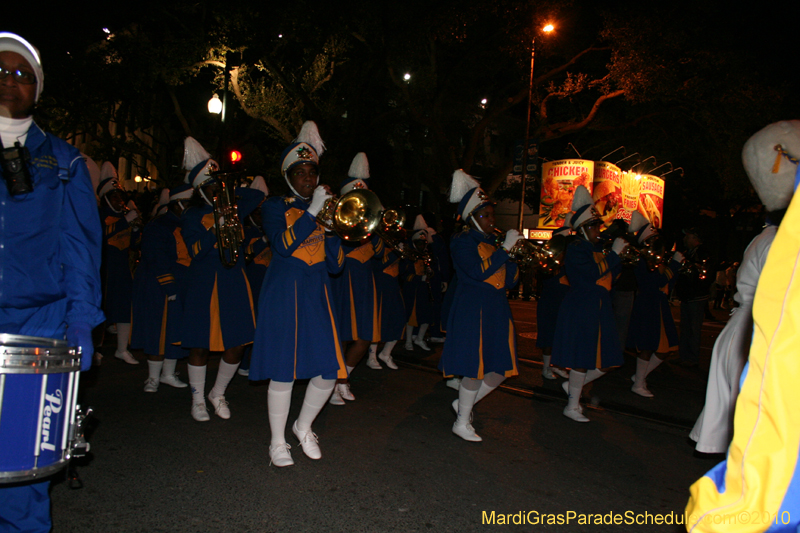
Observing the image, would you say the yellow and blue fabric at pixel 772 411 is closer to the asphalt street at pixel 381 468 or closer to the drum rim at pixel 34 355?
the drum rim at pixel 34 355

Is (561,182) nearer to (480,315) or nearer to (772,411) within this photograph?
(480,315)

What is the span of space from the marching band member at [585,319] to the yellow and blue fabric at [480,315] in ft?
3.53

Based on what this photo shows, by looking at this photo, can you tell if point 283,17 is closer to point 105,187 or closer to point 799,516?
point 105,187

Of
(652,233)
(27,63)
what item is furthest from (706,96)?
(27,63)

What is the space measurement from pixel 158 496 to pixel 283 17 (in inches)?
545

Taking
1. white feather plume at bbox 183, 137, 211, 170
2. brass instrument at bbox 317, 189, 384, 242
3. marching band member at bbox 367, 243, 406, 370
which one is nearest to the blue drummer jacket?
brass instrument at bbox 317, 189, 384, 242

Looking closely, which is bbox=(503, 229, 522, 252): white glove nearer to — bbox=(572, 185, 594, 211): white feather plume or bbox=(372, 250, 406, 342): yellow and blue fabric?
bbox=(572, 185, 594, 211): white feather plume

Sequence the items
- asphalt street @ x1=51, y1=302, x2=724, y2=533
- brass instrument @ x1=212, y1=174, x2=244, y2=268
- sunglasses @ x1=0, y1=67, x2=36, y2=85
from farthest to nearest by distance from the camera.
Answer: brass instrument @ x1=212, y1=174, x2=244, y2=268, asphalt street @ x1=51, y1=302, x2=724, y2=533, sunglasses @ x1=0, y1=67, x2=36, y2=85

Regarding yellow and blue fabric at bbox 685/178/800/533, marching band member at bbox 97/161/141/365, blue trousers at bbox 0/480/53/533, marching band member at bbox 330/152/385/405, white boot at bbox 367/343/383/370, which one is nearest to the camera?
yellow and blue fabric at bbox 685/178/800/533

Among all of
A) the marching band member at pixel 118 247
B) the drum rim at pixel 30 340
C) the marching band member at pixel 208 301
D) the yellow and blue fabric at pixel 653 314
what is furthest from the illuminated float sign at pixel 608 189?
the drum rim at pixel 30 340

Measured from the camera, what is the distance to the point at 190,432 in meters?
4.92

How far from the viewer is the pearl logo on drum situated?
2.02m

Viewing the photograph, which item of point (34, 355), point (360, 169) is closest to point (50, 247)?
point (34, 355)

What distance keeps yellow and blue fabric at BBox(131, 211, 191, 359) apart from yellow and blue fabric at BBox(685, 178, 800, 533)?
502 centimetres
